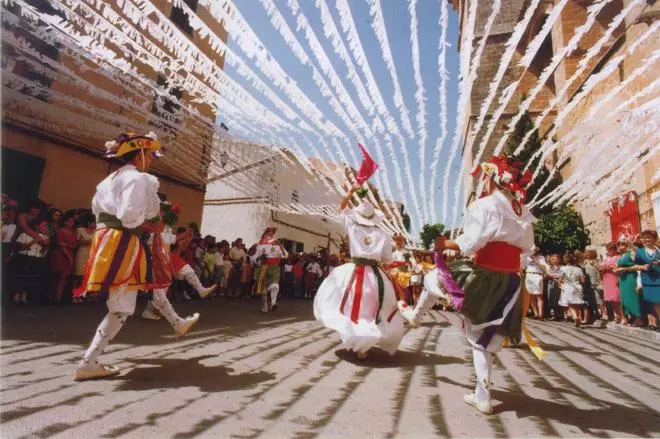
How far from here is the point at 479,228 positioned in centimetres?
262

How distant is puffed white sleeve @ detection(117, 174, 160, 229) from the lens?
2.78 metres

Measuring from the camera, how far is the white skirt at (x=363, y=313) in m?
3.64

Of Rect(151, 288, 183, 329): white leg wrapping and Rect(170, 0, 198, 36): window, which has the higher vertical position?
Rect(170, 0, 198, 36): window

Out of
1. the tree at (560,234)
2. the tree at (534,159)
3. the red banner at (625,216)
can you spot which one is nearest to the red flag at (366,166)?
the red banner at (625,216)

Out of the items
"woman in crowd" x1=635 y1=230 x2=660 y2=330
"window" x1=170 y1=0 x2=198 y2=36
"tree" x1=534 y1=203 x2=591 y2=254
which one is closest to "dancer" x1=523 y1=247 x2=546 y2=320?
"woman in crowd" x1=635 y1=230 x2=660 y2=330

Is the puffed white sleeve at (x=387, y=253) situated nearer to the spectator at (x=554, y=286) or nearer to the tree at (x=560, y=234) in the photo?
the spectator at (x=554, y=286)

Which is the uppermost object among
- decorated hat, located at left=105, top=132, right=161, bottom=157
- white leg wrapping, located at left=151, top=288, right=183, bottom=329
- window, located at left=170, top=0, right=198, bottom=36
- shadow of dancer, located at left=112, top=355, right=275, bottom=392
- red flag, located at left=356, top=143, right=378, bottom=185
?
window, located at left=170, top=0, right=198, bottom=36

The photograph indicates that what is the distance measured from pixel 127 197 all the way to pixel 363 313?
2412 millimetres

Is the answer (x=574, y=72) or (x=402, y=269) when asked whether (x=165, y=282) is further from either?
(x=574, y=72)

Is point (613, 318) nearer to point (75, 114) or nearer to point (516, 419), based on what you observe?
point (516, 419)

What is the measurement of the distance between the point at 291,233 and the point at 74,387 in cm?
1984

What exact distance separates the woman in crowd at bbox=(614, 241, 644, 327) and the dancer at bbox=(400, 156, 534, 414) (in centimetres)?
584

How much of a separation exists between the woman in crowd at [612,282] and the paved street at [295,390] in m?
3.33

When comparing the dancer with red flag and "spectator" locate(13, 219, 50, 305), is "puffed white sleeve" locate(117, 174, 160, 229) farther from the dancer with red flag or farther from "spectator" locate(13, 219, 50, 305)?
"spectator" locate(13, 219, 50, 305)
